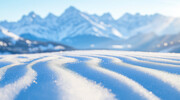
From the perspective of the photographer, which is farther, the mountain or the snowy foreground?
the mountain

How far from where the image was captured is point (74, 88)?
3.29 meters

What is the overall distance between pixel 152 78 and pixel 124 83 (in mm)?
566

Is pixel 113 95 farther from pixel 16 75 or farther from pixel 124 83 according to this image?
pixel 16 75

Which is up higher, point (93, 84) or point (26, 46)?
point (26, 46)

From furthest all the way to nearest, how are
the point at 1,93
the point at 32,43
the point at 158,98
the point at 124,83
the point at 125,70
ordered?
the point at 32,43 → the point at 125,70 → the point at 124,83 → the point at 1,93 → the point at 158,98

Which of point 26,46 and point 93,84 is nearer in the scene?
point 93,84

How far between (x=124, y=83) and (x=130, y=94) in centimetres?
42

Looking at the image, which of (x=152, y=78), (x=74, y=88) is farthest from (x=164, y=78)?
(x=74, y=88)

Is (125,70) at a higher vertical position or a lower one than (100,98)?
higher

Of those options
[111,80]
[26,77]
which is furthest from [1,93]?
[111,80]

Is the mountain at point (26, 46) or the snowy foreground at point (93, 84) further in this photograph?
the mountain at point (26, 46)

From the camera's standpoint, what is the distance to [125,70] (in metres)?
4.28

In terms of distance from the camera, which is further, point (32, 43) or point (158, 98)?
point (32, 43)

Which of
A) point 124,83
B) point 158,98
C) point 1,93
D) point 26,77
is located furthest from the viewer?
point 26,77
